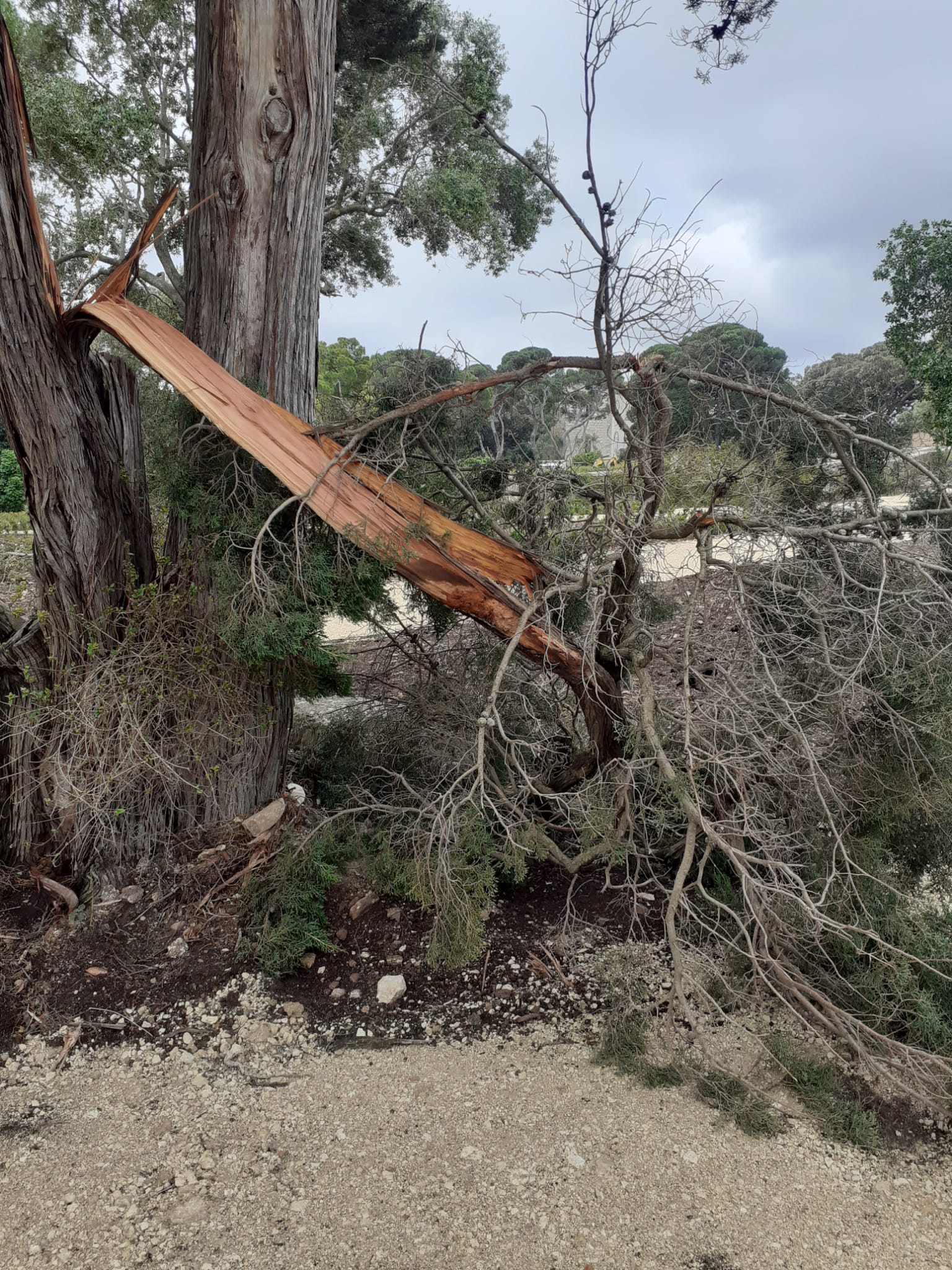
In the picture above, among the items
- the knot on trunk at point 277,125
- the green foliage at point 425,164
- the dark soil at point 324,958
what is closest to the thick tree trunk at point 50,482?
the dark soil at point 324,958

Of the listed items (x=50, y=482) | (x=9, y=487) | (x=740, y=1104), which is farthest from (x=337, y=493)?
(x=9, y=487)

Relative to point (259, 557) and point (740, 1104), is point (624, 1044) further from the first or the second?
point (259, 557)

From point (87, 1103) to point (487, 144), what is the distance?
30.3ft

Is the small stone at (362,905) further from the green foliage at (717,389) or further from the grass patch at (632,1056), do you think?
the green foliage at (717,389)

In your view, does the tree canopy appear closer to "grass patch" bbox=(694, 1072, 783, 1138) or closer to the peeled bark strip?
the peeled bark strip

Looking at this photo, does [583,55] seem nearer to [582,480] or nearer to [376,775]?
[582,480]

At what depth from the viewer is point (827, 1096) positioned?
272 centimetres

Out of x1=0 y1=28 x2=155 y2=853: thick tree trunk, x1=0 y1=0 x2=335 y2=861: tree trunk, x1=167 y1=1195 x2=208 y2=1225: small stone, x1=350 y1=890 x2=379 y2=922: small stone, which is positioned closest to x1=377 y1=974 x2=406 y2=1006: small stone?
x1=350 y1=890 x2=379 y2=922: small stone

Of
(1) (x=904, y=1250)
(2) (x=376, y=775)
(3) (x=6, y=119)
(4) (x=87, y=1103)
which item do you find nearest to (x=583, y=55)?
(3) (x=6, y=119)

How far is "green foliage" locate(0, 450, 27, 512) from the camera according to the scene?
663 inches

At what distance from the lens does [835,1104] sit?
8.87ft

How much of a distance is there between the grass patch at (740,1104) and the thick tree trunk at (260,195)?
2.45 metres

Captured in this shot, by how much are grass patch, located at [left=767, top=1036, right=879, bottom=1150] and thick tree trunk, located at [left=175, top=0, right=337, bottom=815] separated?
261 centimetres

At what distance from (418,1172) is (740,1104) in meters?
1.06
